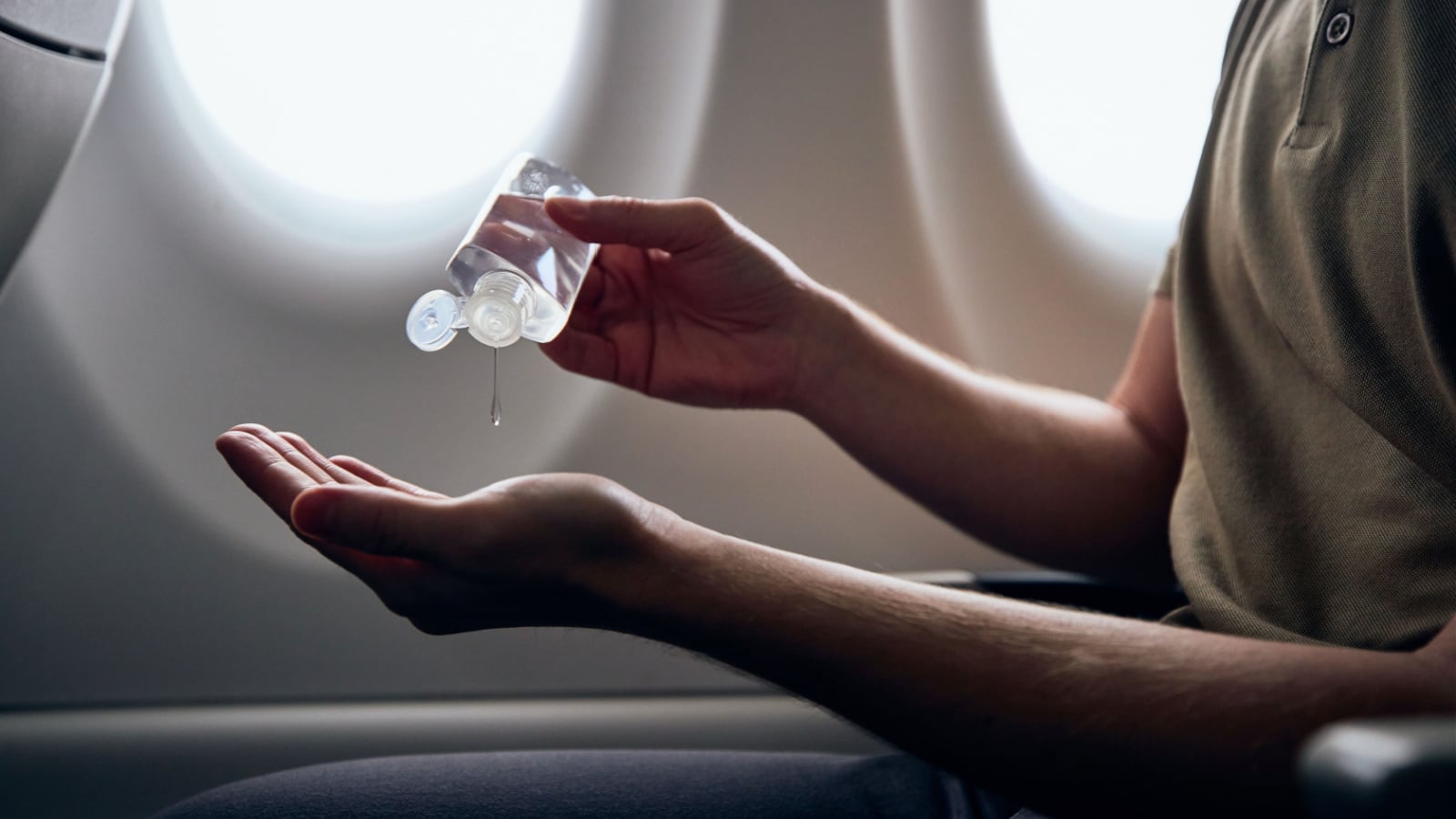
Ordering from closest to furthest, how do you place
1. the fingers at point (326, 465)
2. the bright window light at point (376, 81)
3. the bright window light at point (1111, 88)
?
the fingers at point (326, 465)
the bright window light at point (376, 81)
the bright window light at point (1111, 88)

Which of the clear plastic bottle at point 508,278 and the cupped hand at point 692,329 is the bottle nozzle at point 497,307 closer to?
the clear plastic bottle at point 508,278

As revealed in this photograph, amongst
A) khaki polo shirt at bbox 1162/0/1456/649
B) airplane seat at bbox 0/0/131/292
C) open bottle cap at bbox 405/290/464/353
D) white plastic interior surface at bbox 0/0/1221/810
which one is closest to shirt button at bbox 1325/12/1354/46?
khaki polo shirt at bbox 1162/0/1456/649

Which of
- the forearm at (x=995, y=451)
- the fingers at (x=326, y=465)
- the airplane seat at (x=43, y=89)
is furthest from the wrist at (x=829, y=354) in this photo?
the airplane seat at (x=43, y=89)

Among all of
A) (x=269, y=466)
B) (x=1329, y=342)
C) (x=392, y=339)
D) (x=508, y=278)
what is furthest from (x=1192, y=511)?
(x=392, y=339)

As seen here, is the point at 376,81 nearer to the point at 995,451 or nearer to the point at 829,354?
the point at 829,354

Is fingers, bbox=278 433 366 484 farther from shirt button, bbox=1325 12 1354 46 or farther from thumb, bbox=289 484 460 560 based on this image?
shirt button, bbox=1325 12 1354 46

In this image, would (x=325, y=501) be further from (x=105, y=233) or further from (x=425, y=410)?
(x=105, y=233)
